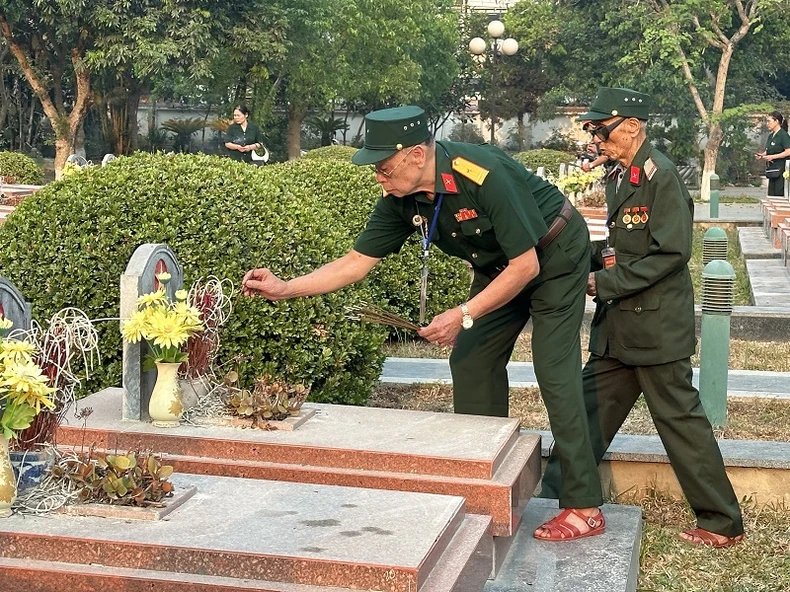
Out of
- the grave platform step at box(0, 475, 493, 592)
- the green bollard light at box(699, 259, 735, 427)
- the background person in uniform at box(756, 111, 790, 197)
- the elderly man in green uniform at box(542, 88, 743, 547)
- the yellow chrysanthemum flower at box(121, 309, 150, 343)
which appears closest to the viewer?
the grave platform step at box(0, 475, 493, 592)

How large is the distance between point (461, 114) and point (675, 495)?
139ft

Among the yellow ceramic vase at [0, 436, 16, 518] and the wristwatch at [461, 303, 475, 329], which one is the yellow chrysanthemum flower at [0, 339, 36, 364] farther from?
the wristwatch at [461, 303, 475, 329]

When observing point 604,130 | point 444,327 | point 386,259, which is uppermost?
point 604,130

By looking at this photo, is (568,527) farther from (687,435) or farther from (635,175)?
(635,175)

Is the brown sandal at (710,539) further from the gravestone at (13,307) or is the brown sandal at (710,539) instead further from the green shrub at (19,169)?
the green shrub at (19,169)

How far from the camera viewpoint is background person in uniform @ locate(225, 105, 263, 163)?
16234mm

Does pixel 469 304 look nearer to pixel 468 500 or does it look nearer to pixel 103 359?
pixel 468 500

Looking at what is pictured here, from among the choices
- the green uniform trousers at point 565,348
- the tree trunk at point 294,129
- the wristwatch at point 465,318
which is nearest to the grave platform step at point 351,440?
the green uniform trousers at point 565,348

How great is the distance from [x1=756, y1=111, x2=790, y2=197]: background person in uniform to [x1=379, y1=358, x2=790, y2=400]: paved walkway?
1252cm

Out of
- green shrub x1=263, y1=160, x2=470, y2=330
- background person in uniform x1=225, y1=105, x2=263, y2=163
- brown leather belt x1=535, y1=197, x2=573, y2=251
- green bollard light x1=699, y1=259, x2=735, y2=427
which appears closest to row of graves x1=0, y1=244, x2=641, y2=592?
brown leather belt x1=535, y1=197, x2=573, y2=251

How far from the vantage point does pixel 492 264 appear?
469cm

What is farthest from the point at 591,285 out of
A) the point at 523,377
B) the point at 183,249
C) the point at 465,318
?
the point at 523,377

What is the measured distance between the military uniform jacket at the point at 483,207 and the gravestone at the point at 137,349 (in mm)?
932

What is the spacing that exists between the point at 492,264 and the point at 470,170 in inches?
19.8
